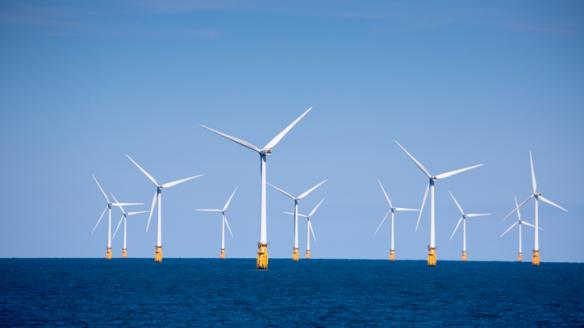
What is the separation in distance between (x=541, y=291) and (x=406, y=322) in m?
60.7

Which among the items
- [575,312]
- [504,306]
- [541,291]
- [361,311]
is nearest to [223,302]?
[361,311]

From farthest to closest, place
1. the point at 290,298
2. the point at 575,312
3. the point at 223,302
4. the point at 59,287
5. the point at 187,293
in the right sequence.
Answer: the point at 59,287, the point at 187,293, the point at 290,298, the point at 223,302, the point at 575,312

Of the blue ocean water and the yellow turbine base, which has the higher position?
the yellow turbine base

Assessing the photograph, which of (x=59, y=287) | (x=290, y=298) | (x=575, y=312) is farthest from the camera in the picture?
(x=59, y=287)

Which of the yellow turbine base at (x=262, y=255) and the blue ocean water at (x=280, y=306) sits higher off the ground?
the yellow turbine base at (x=262, y=255)

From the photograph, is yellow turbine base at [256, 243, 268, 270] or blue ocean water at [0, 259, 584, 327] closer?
blue ocean water at [0, 259, 584, 327]

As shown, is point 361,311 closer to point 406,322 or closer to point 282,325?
point 406,322

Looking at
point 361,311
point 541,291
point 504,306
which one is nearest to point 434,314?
point 361,311

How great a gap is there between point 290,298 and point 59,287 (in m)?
39.5

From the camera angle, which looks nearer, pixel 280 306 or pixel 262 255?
pixel 280 306

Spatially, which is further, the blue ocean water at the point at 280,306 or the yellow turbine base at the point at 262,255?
the yellow turbine base at the point at 262,255

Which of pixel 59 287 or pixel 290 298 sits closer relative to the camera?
pixel 290 298

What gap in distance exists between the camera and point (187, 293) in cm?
11562

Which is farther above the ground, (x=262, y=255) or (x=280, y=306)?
(x=262, y=255)
